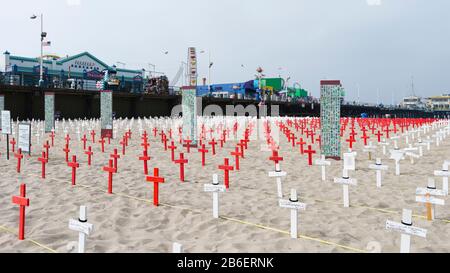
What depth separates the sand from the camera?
5074 mm

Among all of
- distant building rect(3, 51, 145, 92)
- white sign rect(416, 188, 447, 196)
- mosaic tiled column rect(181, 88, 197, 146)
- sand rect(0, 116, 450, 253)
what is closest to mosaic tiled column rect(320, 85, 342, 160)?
sand rect(0, 116, 450, 253)

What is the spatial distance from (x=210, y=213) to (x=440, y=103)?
555 ft

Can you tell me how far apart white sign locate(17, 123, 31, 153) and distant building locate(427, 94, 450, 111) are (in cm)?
16166

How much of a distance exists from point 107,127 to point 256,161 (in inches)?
433

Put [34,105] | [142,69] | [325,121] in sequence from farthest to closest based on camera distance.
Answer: [142,69] → [34,105] → [325,121]

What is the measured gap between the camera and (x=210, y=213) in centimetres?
650

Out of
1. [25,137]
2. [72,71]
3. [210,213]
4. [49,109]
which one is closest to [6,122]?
[25,137]

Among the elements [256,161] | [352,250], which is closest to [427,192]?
[352,250]

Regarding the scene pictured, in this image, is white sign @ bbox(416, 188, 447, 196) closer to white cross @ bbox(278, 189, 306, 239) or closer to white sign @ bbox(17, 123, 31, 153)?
white cross @ bbox(278, 189, 306, 239)

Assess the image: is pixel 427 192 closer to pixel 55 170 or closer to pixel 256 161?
pixel 256 161

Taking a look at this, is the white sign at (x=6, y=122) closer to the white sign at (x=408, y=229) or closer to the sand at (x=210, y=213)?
the sand at (x=210, y=213)

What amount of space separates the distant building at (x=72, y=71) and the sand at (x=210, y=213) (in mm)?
32145

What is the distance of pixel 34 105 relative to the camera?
32.5m

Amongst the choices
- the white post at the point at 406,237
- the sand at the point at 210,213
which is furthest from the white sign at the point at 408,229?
the sand at the point at 210,213
